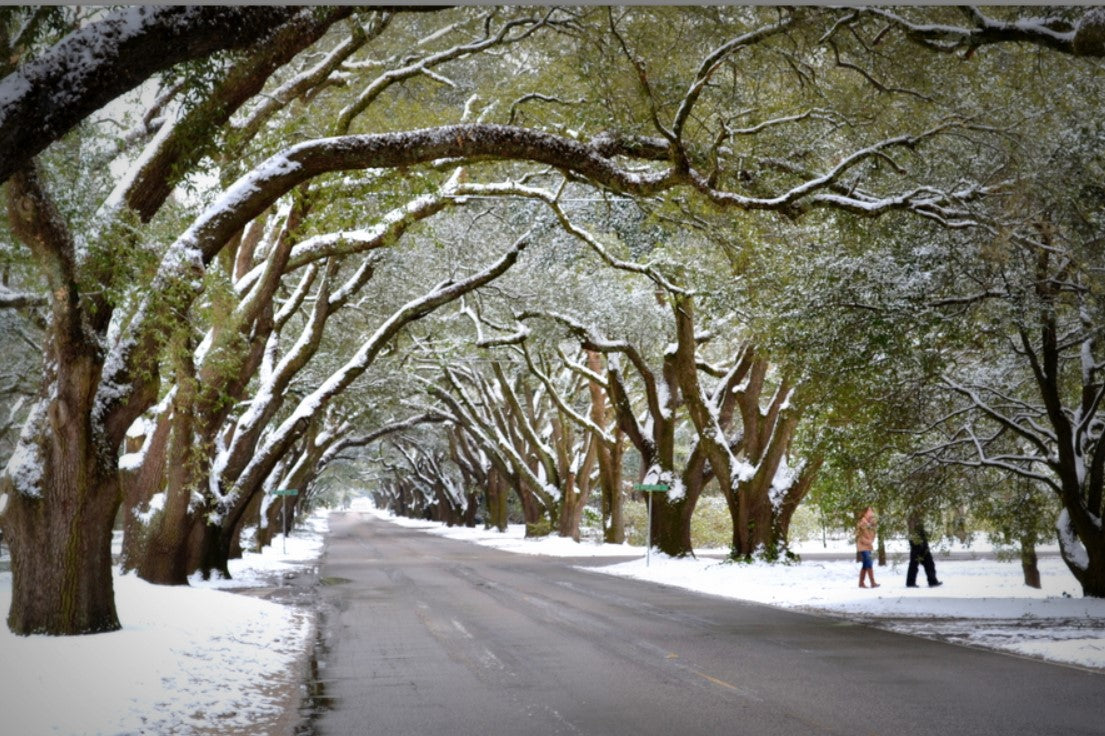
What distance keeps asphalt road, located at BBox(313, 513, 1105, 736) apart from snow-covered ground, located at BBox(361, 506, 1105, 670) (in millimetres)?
904

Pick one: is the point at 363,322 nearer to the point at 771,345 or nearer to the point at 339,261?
the point at 339,261

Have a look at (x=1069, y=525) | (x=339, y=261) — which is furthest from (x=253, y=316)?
(x=1069, y=525)

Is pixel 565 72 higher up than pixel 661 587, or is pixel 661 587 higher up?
pixel 565 72

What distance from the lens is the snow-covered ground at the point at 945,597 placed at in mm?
12984

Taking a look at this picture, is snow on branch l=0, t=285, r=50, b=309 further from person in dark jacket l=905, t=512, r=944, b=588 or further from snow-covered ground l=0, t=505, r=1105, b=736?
person in dark jacket l=905, t=512, r=944, b=588

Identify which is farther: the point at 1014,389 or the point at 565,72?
the point at 1014,389

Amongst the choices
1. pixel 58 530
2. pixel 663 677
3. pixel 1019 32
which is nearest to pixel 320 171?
pixel 58 530

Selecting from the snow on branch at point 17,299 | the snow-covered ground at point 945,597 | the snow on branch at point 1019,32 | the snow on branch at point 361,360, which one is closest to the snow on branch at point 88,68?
the snow on branch at point 1019,32

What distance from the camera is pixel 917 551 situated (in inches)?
781

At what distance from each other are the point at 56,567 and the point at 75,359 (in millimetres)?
2184

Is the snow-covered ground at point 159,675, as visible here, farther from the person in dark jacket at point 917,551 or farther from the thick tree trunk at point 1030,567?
the thick tree trunk at point 1030,567

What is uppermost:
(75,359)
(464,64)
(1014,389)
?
(464,64)

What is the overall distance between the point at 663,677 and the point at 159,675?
4.52m

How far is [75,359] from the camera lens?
1071cm
